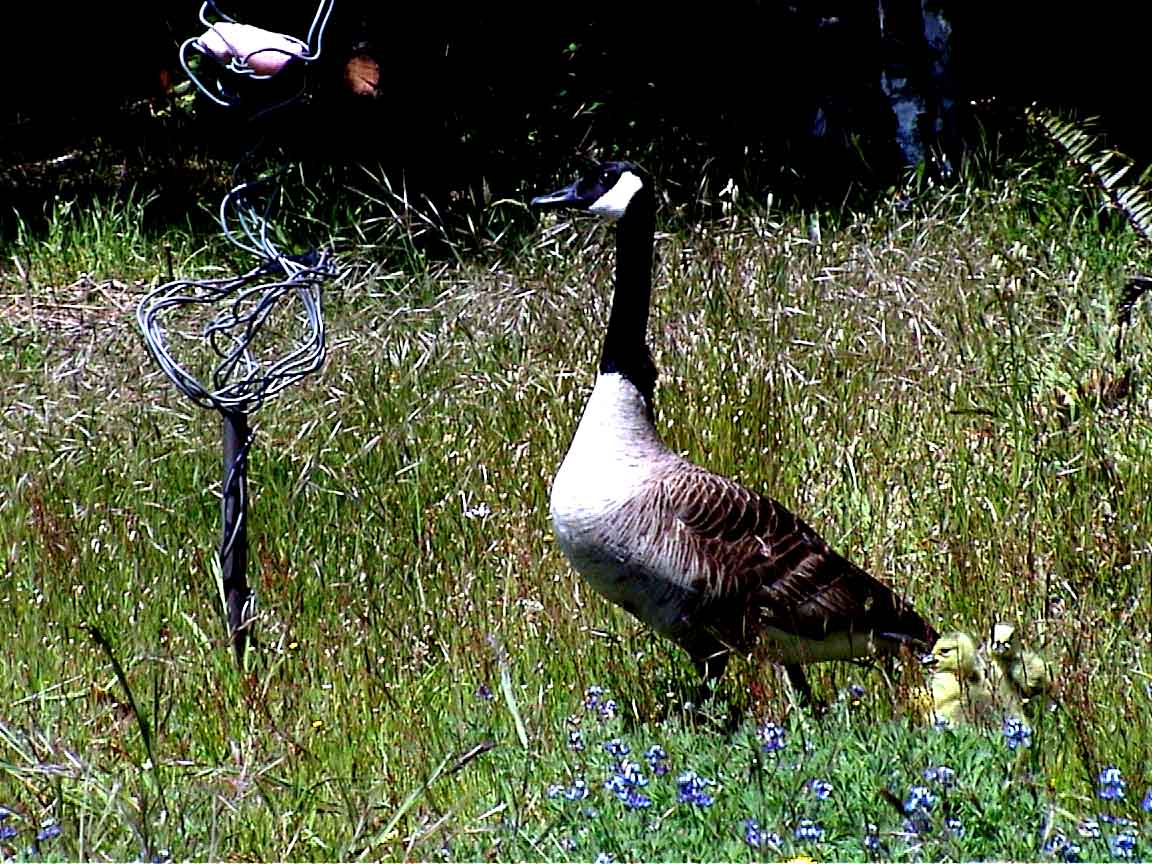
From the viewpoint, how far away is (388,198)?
31.7 ft

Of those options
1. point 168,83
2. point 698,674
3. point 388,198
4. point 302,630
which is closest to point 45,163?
point 168,83

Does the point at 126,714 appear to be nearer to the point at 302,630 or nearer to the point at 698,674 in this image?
the point at 302,630

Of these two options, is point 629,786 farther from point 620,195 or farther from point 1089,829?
point 620,195

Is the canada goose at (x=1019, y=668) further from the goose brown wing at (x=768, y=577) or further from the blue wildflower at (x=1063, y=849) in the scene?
the blue wildflower at (x=1063, y=849)

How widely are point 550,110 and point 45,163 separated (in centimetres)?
378

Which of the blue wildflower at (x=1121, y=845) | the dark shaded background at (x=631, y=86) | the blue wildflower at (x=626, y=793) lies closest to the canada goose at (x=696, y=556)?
the blue wildflower at (x=626, y=793)

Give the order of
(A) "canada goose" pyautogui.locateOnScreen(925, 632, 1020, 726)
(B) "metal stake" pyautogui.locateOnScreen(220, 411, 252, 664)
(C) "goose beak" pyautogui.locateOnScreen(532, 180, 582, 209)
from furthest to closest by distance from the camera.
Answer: (C) "goose beak" pyautogui.locateOnScreen(532, 180, 582, 209), (B) "metal stake" pyautogui.locateOnScreen(220, 411, 252, 664), (A) "canada goose" pyautogui.locateOnScreen(925, 632, 1020, 726)

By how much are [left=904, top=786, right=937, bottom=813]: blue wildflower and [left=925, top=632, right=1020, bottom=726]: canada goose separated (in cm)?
52

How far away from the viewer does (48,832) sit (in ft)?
10.5

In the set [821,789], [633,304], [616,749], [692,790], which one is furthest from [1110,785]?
[633,304]

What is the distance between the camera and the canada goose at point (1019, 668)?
12.0 feet

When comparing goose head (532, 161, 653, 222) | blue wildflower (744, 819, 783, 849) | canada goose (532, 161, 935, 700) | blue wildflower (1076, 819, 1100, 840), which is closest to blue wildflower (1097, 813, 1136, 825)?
blue wildflower (1076, 819, 1100, 840)

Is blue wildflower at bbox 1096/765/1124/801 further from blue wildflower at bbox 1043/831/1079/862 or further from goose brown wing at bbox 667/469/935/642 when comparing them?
goose brown wing at bbox 667/469/935/642

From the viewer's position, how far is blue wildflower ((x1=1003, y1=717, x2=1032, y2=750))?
3.33m
